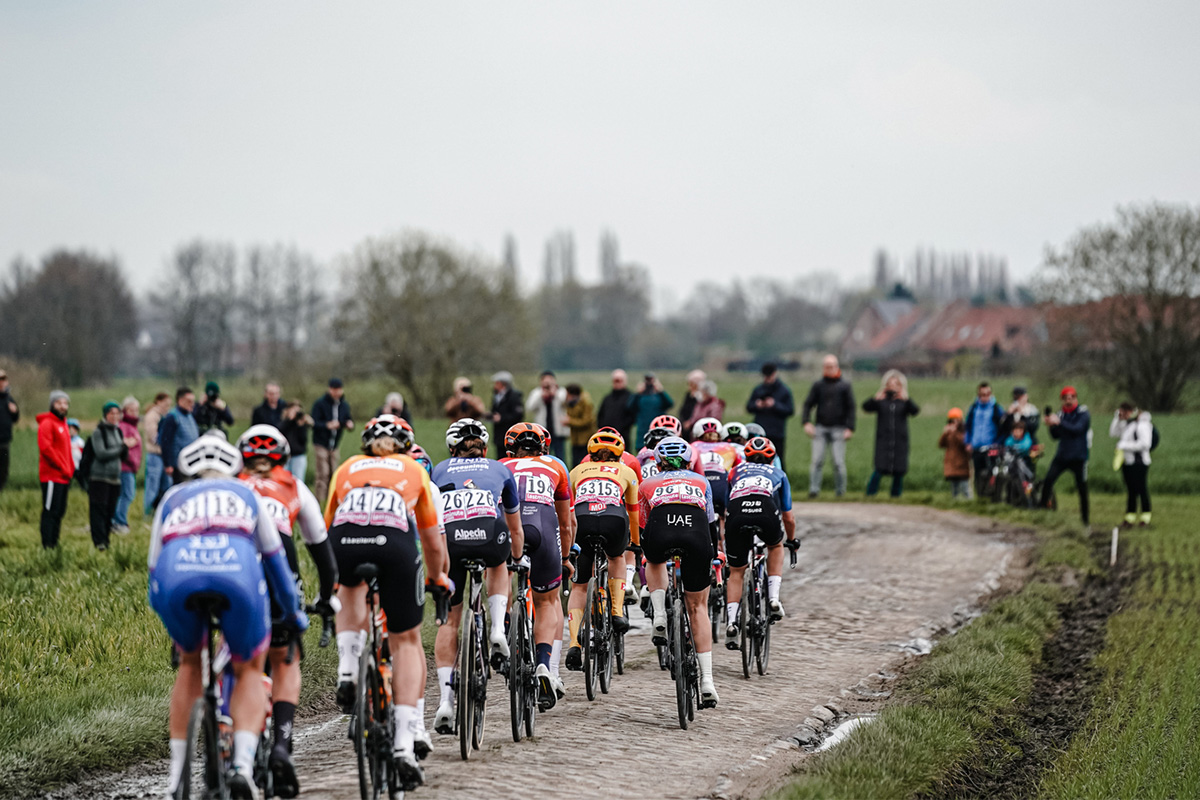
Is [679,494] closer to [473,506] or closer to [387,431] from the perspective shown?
[473,506]

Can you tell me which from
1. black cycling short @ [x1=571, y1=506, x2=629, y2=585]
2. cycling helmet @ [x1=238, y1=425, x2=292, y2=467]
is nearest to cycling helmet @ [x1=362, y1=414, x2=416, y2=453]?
cycling helmet @ [x1=238, y1=425, x2=292, y2=467]

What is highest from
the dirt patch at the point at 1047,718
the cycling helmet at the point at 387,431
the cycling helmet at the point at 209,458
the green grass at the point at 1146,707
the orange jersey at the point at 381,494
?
the cycling helmet at the point at 387,431

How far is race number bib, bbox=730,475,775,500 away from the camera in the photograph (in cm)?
1118

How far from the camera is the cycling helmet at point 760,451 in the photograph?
450 inches

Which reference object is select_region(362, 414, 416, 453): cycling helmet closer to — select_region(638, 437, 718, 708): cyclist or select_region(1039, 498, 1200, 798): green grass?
select_region(638, 437, 718, 708): cyclist

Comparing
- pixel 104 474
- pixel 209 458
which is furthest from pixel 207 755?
pixel 104 474

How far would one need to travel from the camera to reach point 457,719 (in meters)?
7.96

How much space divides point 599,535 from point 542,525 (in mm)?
968

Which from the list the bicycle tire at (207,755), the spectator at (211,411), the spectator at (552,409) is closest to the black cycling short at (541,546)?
the bicycle tire at (207,755)

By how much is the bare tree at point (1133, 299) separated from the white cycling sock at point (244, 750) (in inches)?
1910

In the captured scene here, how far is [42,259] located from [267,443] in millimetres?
68569

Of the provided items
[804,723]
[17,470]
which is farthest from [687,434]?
[17,470]

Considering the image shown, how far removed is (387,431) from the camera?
23.7ft

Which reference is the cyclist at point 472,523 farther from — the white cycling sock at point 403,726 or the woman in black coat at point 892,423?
the woman in black coat at point 892,423
